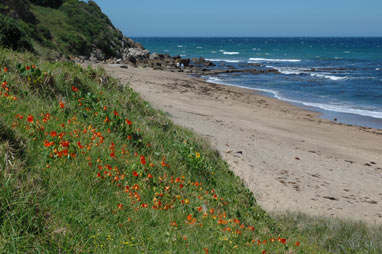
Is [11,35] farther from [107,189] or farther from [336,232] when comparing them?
[336,232]

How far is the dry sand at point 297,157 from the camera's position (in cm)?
916

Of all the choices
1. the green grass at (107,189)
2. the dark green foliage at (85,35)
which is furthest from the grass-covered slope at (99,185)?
the dark green foliage at (85,35)

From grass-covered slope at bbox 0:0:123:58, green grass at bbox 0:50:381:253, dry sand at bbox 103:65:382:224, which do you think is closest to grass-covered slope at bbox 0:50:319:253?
green grass at bbox 0:50:381:253

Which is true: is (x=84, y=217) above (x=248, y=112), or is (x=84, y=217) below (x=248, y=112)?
above

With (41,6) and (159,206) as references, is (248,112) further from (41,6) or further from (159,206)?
(41,6)

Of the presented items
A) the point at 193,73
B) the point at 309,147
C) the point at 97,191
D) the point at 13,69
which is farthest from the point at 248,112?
the point at 193,73

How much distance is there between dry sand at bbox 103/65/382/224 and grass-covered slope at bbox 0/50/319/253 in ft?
7.63

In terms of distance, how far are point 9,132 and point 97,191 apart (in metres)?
1.15

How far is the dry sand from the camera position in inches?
360

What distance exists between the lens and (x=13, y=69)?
6.83m

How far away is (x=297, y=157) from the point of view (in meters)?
12.3

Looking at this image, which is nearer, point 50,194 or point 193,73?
point 50,194

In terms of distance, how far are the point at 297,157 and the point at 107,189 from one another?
871cm

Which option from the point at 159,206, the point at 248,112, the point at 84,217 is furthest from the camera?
the point at 248,112
